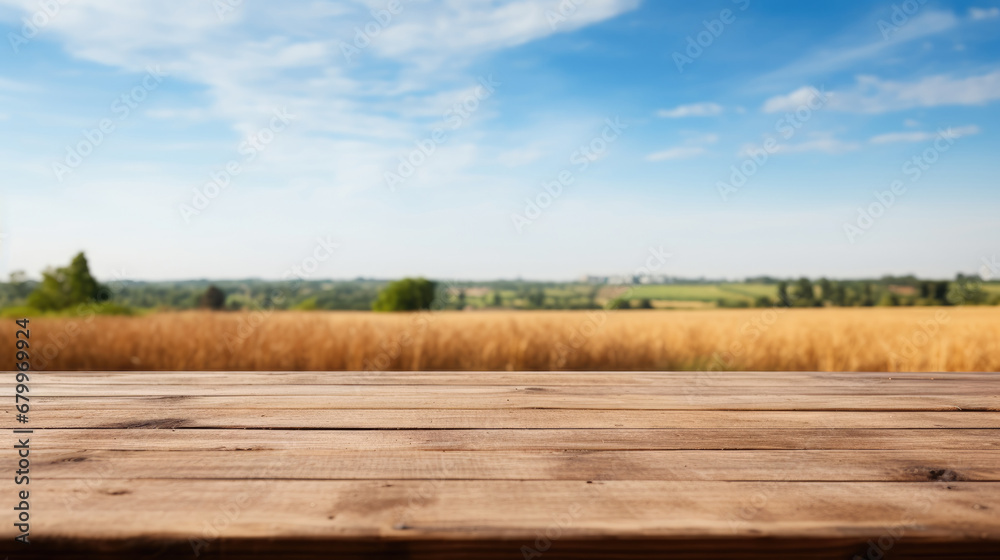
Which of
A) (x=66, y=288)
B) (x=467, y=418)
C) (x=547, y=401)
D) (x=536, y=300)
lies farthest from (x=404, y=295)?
(x=467, y=418)

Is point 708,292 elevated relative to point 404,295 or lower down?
elevated

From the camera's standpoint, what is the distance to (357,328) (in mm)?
6352

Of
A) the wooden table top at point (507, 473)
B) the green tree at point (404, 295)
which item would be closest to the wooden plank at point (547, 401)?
the wooden table top at point (507, 473)

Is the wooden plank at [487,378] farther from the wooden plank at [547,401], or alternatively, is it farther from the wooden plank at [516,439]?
the wooden plank at [516,439]

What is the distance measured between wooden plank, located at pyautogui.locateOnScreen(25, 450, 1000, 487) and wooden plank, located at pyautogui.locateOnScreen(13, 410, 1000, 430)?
18 cm

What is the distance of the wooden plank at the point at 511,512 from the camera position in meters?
0.74

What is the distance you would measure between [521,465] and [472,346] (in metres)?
5.00

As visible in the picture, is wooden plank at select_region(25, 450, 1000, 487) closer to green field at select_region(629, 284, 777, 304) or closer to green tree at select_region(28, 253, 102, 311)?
green field at select_region(629, 284, 777, 304)

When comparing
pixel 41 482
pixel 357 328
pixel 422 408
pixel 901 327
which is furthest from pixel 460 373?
pixel 901 327

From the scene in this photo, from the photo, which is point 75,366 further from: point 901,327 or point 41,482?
point 901,327

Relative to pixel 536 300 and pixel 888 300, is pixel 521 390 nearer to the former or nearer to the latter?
pixel 536 300

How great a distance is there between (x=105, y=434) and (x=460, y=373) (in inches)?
41.1

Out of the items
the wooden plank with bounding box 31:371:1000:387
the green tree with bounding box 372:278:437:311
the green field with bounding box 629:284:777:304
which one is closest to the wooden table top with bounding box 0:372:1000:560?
the wooden plank with bounding box 31:371:1000:387

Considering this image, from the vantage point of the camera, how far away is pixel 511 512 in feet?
2.63
